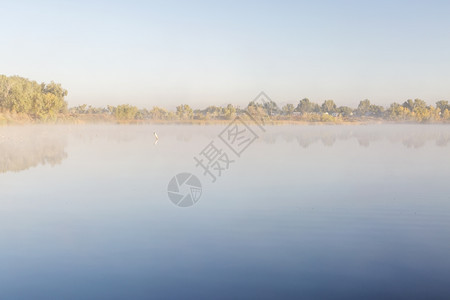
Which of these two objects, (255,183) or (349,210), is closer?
(349,210)

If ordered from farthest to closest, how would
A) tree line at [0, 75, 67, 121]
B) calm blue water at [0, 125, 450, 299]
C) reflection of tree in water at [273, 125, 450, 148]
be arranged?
tree line at [0, 75, 67, 121], reflection of tree in water at [273, 125, 450, 148], calm blue water at [0, 125, 450, 299]

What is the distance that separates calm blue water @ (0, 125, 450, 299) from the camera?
6.45m

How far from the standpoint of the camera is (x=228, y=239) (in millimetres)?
8812

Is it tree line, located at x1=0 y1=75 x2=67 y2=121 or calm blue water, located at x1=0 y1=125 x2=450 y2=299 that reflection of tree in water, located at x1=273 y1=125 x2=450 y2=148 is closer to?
calm blue water, located at x1=0 y1=125 x2=450 y2=299

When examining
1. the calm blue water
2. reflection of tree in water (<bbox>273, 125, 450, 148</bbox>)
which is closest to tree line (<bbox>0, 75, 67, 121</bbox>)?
reflection of tree in water (<bbox>273, 125, 450, 148</bbox>)

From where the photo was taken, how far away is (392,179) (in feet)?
58.0

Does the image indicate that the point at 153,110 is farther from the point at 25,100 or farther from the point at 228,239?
the point at 228,239

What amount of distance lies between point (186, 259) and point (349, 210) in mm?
5927

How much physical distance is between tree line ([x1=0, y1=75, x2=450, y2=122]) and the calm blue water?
6608 cm

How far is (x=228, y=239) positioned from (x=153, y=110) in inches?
5167

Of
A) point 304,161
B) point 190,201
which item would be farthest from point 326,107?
point 190,201

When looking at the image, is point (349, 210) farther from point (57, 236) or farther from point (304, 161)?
point (304, 161)

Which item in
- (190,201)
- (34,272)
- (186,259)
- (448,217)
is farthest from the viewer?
(190,201)

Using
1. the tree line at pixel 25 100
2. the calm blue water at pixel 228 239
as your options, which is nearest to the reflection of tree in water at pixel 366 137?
the calm blue water at pixel 228 239
